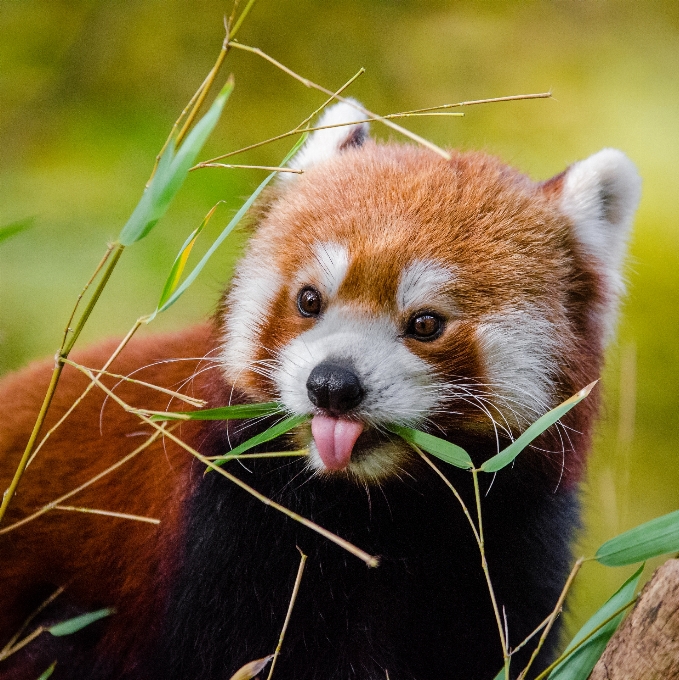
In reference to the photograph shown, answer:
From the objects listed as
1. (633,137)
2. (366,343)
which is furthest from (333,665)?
(633,137)

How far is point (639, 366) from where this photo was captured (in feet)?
13.5

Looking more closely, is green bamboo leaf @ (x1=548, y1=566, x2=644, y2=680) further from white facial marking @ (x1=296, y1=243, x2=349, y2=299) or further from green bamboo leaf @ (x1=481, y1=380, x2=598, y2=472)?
white facial marking @ (x1=296, y1=243, x2=349, y2=299)

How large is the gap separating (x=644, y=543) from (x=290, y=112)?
3495mm

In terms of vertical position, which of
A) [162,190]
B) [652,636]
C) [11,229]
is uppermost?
[162,190]

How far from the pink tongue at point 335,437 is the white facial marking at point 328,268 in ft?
1.06

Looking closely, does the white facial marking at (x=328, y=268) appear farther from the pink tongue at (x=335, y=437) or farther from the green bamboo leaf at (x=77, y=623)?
the green bamboo leaf at (x=77, y=623)

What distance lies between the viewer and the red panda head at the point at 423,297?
5.70 feet

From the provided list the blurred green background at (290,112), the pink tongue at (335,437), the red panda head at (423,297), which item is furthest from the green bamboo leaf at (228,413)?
the blurred green background at (290,112)

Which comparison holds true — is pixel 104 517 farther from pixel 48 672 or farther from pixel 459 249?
pixel 459 249

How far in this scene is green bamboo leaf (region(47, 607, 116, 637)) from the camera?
6.61ft

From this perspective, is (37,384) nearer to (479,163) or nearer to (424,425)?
(424,425)

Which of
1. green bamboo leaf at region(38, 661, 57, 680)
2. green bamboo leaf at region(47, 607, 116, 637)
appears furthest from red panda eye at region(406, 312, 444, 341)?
green bamboo leaf at region(38, 661, 57, 680)

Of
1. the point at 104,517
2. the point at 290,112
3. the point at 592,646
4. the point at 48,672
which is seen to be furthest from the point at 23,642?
the point at 290,112

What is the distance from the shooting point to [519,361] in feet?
6.20
